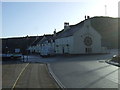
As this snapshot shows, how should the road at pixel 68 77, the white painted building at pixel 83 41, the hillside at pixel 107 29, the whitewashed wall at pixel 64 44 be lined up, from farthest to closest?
the hillside at pixel 107 29 < the whitewashed wall at pixel 64 44 < the white painted building at pixel 83 41 < the road at pixel 68 77

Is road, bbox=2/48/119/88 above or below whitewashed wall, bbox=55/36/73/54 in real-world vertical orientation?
below

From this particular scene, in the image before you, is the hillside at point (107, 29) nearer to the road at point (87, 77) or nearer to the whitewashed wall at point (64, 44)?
the whitewashed wall at point (64, 44)

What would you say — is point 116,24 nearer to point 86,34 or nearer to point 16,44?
point 86,34

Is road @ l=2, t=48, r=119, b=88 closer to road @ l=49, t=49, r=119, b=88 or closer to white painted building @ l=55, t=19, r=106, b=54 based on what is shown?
road @ l=49, t=49, r=119, b=88

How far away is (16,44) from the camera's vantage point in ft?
408

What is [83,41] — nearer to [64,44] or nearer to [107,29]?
[64,44]

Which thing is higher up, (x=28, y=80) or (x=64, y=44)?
(x=64, y=44)

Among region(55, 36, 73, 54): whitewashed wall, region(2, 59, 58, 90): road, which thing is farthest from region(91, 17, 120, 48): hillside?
region(2, 59, 58, 90): road

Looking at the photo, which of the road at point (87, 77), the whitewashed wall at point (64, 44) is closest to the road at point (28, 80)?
the road at point (87, 77)

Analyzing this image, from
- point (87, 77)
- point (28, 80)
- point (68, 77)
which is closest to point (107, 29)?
point (68, 77)

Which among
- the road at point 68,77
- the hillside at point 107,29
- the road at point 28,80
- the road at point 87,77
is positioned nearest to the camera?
the road at point 87,77

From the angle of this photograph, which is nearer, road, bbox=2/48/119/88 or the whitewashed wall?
road, bbox=2/48/119/88

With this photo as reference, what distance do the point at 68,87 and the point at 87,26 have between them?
2202 inches

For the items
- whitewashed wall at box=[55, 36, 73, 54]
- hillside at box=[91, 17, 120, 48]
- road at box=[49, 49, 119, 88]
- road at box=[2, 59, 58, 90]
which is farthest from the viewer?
hillside at box=[91, 17, 120, 48]
